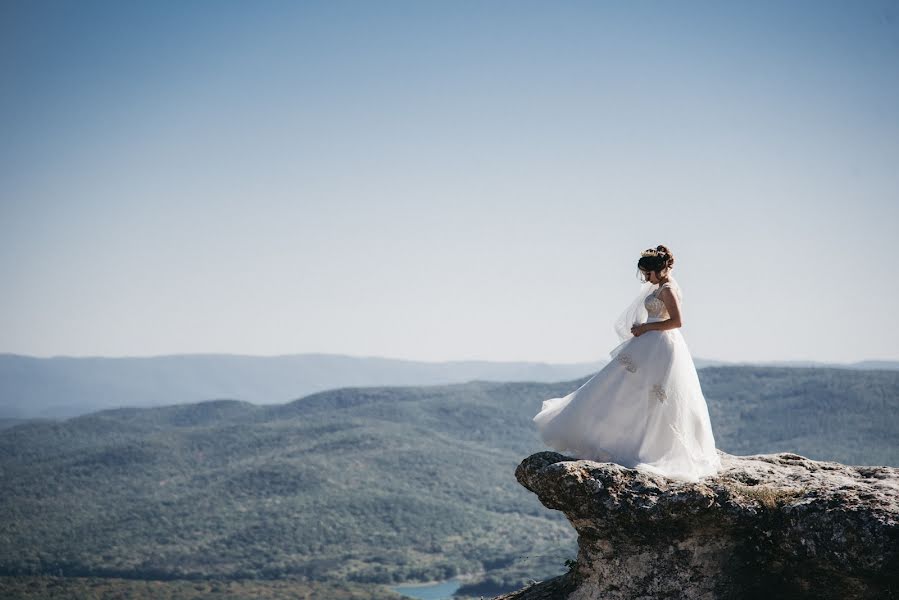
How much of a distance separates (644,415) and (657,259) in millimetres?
2183

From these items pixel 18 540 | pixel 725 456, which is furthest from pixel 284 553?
pixel 725 456

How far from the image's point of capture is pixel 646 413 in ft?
35.5

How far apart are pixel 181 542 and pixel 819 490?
487 ft

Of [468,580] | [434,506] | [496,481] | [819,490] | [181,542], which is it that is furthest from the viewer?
[496,481]

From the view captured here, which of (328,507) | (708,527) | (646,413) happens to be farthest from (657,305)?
(328,507)

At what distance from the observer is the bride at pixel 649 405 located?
10750 millimetres

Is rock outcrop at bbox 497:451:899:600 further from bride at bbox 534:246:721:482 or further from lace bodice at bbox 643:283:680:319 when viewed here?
lace bodice at bbox 643:283:680:319

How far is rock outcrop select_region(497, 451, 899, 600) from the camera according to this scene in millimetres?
9445

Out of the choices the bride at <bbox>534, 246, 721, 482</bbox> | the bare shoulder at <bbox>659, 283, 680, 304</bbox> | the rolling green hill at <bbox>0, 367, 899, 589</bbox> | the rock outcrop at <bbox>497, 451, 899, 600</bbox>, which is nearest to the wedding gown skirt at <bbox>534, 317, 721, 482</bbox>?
the bride at <bbox>534, 246, 721, 482</bbox>

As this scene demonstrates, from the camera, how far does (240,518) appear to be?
15562 centimetres

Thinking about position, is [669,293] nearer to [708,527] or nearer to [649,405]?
[649,405]

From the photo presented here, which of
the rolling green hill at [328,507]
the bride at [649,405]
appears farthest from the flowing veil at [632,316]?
the rolling green hill at [328,507]

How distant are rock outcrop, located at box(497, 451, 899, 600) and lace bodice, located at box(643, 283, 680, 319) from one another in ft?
7.44

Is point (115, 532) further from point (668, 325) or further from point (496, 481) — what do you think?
point (668, 325)
